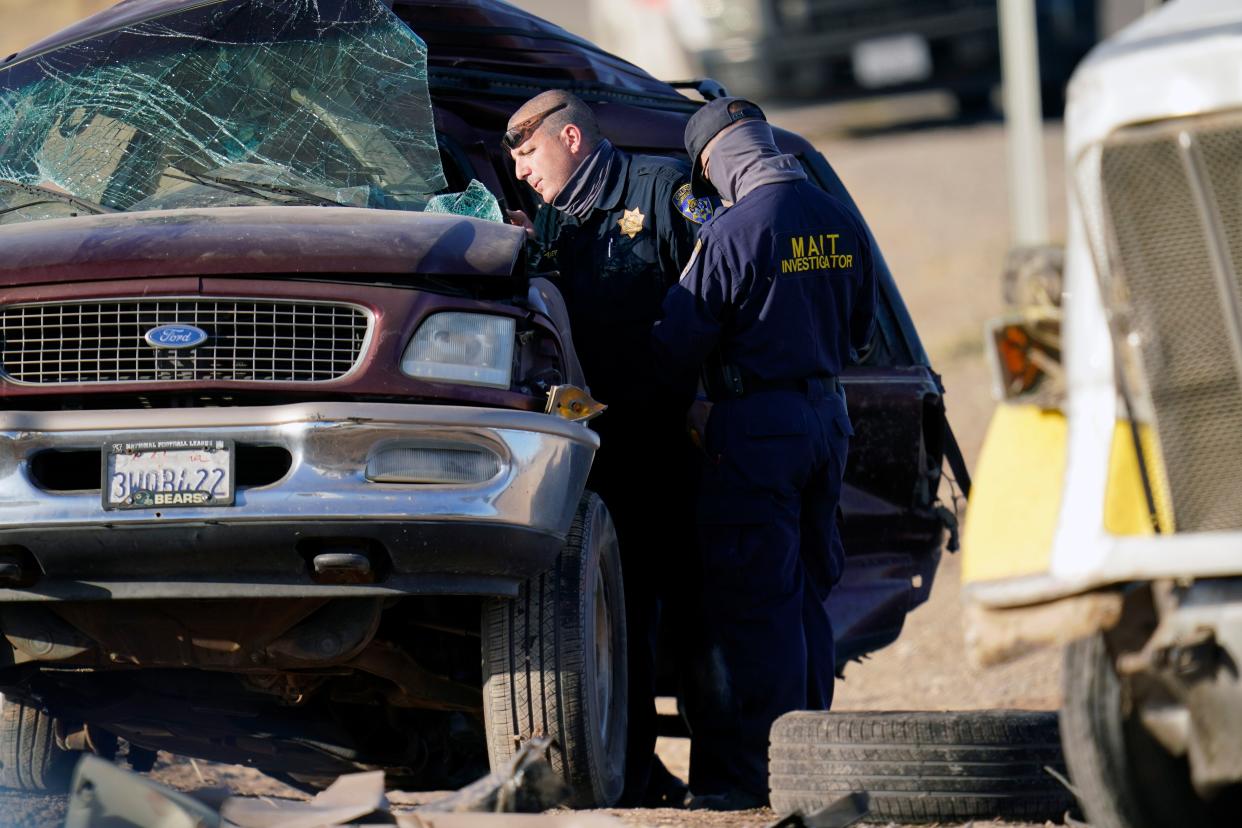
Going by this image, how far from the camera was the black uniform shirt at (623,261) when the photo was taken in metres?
5.66

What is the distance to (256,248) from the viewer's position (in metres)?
4.31

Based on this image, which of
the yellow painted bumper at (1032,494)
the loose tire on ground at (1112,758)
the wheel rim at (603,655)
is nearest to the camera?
the yellow painted bumper at (1032,494)

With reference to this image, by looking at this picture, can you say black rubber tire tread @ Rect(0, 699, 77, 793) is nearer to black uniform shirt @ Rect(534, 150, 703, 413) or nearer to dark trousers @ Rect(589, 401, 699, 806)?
dark trousers @ Rect(589, 401, 699, 806)

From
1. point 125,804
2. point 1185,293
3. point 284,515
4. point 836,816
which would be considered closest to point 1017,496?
point 1185,293

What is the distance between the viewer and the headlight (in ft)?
14.0

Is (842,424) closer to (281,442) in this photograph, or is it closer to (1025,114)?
(281,442)

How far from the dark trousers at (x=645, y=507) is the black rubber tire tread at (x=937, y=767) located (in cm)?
116

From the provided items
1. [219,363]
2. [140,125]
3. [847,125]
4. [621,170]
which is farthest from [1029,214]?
[219,363]

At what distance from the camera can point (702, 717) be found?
222 inches

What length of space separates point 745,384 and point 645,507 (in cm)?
51

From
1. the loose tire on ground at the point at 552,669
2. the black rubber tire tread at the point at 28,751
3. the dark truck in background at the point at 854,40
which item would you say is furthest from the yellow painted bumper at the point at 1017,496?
the dark truck in background at the point at 854,40

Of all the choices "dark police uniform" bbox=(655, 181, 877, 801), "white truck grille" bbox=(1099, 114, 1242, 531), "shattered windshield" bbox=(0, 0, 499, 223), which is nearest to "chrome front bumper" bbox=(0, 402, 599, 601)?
"shattered windshield" bbox=(0, 0, 499, 223)

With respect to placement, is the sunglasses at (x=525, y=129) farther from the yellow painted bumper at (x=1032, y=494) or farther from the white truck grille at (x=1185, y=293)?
the white truck grille at (x=1185, y=293)

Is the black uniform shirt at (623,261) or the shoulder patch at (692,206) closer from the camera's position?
the black uniform shirt at (623,261)
